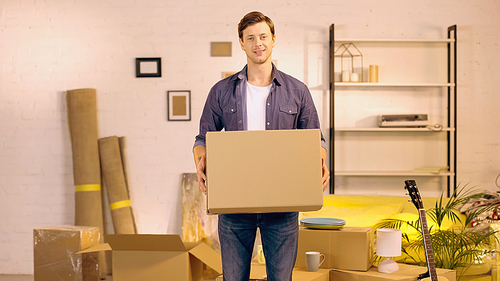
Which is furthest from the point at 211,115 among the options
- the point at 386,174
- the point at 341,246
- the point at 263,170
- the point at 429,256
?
the point at 386,174

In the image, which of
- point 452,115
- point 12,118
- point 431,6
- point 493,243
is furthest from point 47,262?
point 431,6

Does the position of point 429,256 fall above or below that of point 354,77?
below

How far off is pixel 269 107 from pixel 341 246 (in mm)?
1106

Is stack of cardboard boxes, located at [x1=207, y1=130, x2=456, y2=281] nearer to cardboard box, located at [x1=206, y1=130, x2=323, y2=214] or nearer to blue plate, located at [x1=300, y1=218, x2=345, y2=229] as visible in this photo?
cardboard box, located at [x1=206, y1=130, x2=323, y2=214]

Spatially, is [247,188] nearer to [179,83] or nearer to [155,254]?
[155,254]

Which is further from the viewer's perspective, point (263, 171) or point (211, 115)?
point (211, 115)

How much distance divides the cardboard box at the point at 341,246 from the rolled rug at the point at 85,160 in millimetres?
2191

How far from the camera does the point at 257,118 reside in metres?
1.49

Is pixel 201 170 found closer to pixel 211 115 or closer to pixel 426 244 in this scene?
pixel 211 115

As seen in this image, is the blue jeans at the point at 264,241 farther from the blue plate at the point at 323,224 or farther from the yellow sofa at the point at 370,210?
the yellow sofa at the point at 370,210

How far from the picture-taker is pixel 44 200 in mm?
3973

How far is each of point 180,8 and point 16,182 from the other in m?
2.18

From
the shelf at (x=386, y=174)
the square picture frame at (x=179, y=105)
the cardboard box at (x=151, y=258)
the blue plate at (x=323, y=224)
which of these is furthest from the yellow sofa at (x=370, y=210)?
the square picture frame at (x=179, y=105)

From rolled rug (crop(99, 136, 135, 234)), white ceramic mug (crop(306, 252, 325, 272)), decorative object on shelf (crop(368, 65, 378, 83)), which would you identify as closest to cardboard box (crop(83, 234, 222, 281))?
white ceramic mug (crop(306, 252, 325, 272))
